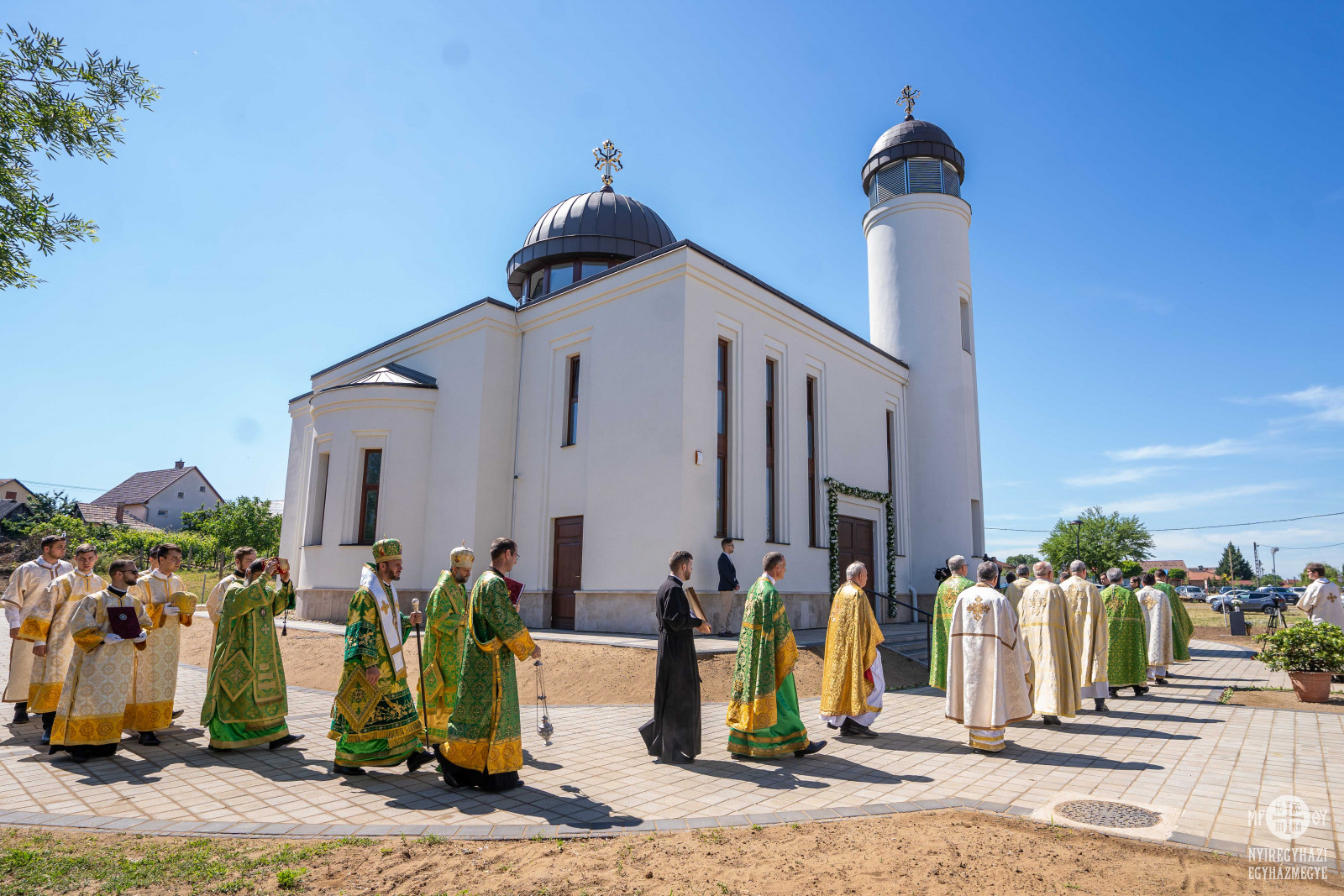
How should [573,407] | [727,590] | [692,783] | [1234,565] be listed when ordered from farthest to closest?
[1234,565] < [573,407] < [727,590] < [692,783]

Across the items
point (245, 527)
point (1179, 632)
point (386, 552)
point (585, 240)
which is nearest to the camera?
point (386, 552)

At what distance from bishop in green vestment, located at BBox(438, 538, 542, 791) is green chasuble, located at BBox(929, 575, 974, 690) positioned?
5.05 meters

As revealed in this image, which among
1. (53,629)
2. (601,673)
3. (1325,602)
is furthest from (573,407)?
(1325,602)

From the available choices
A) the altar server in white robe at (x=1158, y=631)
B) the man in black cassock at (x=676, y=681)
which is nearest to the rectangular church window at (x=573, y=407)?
the man in black cassock at (x=676, y=681)

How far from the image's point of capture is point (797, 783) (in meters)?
5.70

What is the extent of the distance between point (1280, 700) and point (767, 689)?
26.0ft

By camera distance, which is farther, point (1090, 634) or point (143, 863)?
point (1090, 634)

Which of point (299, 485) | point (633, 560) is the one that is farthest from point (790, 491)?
point (299, 485)

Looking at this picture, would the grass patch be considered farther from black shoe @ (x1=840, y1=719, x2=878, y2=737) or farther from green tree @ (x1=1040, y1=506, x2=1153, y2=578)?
green tree @ (x1=1040, y1=506, x2=1153, y2=578)

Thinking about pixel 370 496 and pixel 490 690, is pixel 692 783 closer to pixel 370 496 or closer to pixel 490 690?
pixel 490 690

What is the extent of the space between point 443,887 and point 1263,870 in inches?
164

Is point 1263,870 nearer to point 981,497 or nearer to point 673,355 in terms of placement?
point 673,355

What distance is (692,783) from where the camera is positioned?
571cm

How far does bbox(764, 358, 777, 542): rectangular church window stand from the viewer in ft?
51.3
